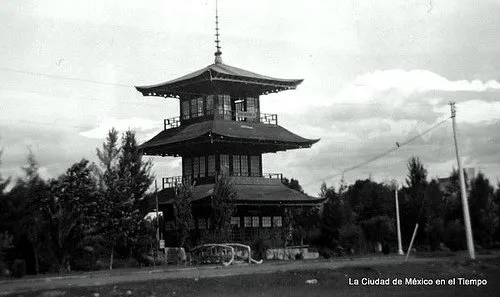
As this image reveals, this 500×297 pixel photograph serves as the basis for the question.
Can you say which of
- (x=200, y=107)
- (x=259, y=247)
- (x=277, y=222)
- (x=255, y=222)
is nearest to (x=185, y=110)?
(x=200, y=107)

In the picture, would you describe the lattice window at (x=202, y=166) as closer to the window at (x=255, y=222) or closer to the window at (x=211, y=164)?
the window at (x=211, y=164)

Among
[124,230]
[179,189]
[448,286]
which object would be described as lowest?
[448,286]

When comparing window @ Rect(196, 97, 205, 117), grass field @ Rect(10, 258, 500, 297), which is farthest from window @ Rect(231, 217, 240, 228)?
grass field @ Rect(10, 258, 500, 297)

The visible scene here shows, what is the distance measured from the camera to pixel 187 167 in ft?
185

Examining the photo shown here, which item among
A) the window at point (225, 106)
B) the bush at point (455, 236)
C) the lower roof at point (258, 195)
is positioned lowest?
the bush at point (455, 236)

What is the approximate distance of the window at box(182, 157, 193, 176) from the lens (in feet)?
184

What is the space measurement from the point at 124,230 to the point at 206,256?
4948mm

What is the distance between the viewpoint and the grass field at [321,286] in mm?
26484

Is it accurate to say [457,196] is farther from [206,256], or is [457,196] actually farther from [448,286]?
[448,286]

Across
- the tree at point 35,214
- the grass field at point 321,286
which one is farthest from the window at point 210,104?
the grass field at point 321,286

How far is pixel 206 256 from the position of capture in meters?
42.4

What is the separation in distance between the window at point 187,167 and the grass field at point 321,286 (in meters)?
24.8

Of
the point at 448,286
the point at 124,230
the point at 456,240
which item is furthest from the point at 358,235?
the point at 448,286

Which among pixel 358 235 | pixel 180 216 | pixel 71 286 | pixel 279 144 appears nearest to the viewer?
pixel 71 286
